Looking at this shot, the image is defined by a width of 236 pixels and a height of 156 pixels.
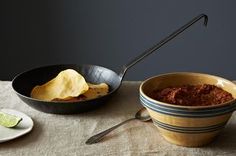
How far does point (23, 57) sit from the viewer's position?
1778 mm

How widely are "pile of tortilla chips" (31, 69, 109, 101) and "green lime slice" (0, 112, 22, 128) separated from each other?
0.30ft

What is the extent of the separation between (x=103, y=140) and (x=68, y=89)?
19 centimetres

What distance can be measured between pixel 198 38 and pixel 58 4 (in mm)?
608

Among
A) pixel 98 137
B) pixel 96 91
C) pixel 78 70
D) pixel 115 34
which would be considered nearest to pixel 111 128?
pixel 98 137

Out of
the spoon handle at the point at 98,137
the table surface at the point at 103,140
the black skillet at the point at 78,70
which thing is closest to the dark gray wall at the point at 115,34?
the black skillet at the point at 78,70

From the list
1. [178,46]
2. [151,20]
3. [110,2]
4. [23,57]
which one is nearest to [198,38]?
[178,46]

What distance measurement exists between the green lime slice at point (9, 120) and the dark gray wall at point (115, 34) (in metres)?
0.96

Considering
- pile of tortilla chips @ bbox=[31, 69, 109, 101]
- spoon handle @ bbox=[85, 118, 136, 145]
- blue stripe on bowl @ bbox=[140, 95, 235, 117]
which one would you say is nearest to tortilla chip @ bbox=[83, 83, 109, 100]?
pile of tortilla chips @ bbox=[31, 69, 109, 101]

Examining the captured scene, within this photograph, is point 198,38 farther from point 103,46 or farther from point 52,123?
point 52,123

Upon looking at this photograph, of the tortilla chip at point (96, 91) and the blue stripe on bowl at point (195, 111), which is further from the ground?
the blue stripe on bowl at point (195, 111)

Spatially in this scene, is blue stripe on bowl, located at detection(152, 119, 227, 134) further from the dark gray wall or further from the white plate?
the dark gray wall

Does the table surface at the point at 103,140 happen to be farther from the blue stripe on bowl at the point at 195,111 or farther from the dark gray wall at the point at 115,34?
the dark gray wall at the point at 115,34

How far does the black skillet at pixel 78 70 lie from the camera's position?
81cm

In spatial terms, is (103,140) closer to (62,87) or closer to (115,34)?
(62,87)
